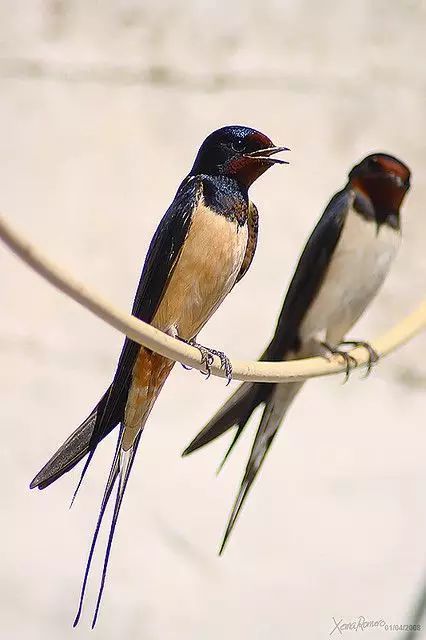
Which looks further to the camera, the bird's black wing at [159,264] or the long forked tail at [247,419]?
the long forked tail at [247,419]

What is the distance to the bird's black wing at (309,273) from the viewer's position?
1.54m

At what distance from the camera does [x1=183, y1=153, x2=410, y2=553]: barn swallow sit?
1.51 metres

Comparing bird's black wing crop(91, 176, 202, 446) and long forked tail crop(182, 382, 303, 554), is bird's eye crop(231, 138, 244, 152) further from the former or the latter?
long forked tail crop(182, 382, 303, 554)

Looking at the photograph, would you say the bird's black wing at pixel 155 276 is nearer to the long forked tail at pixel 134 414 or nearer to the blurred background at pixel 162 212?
the long forked tail at pixel 134 414

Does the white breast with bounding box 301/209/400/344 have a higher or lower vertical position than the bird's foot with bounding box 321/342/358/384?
higher

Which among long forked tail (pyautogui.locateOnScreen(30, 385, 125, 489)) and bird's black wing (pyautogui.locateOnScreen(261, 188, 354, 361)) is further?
bird's black wing (pyautogui.locateOnScreen(261, 188, 354, 361))

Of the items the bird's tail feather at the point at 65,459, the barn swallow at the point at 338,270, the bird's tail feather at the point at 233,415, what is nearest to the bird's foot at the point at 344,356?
the barn swallow at the point at 338,270

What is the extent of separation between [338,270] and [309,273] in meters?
0.04

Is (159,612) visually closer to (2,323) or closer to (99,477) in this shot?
(99,477)

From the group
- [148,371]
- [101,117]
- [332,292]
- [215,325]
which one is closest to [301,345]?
[332,292]

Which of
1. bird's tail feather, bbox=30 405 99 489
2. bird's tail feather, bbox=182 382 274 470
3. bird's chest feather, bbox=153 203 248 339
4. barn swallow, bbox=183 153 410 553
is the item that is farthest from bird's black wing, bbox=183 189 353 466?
bird's tail feather, bbox=30 405 99 489

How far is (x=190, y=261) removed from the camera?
107cm

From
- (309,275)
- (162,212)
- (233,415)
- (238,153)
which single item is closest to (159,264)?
(238,153)

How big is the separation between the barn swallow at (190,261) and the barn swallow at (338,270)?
1.41ft
